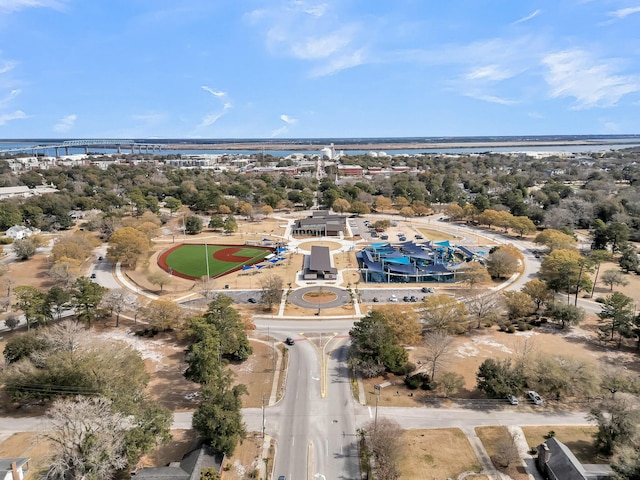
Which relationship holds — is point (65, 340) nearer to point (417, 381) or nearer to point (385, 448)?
point (385, 448)

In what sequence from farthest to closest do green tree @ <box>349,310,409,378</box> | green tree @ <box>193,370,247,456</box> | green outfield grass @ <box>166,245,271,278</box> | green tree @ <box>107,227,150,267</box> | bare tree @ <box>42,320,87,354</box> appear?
green outfield grass @ <box>166,245,271,278</box> < green tree @ <box>107,227,150,267</box> < green tree @ <box>349,310,409,378</box> < bare tree @ <box>42,320,87,354</box> < green tree @ <box>193,370,247,456</box>

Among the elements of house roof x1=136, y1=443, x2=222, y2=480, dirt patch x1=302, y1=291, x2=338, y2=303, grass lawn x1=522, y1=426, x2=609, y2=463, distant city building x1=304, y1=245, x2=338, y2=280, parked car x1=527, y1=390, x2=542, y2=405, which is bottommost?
grass lawn x1=522, y1=426, x2=609, y2=463

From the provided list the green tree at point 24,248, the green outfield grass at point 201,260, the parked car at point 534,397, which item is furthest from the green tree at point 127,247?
the parked car at point 534,397

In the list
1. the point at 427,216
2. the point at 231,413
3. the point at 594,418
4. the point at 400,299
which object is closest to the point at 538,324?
the point at 400,299

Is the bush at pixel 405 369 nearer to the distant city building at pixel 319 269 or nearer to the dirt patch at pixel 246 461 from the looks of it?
the dirt patch at pixel 246 461

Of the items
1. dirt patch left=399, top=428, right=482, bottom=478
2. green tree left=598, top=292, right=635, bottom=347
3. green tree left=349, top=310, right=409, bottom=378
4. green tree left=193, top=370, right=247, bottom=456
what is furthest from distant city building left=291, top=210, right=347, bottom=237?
green tree left=193, top=370, right=247, bottom=456

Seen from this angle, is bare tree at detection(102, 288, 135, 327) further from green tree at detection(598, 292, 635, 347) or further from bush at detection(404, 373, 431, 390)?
green tree at detection(598, 292, 635, 347)

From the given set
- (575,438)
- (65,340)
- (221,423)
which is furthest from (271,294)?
(575,438)
